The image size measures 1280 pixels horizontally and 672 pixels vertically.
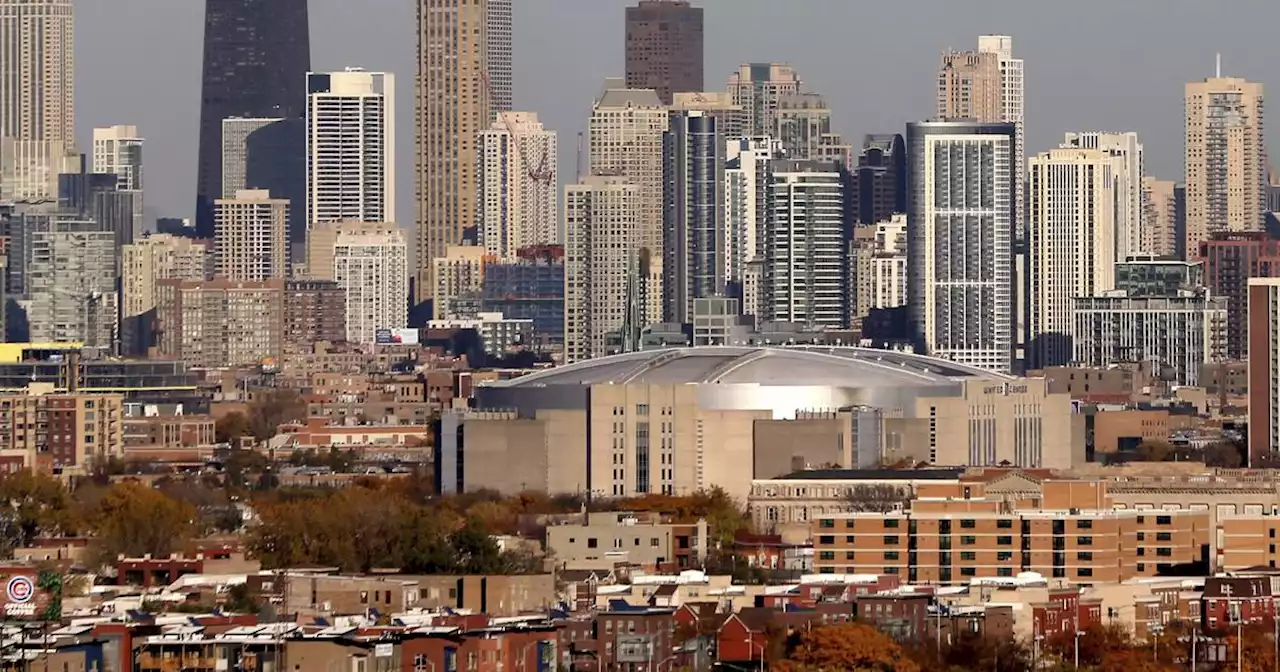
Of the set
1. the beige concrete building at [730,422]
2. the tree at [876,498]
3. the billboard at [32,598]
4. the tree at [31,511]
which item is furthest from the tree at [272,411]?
the billboard at [32,598]

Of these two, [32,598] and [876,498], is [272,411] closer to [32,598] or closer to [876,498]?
[876,498]

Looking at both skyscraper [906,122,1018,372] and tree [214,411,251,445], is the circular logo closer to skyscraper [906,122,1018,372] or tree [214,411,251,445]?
tree [214,411,251,445]

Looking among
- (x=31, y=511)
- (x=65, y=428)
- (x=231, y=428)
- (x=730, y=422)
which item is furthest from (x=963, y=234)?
(x=31, y=511)

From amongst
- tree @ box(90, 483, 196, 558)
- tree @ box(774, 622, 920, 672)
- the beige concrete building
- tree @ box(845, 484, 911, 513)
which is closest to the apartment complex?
tree @ box(845, 484, 911, 513)


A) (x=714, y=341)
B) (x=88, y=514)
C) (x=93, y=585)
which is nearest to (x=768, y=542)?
(x=88, y=514)

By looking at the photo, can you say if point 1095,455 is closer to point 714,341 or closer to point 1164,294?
point 714,341

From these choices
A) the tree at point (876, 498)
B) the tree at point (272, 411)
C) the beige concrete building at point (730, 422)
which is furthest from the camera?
the tree at point (272, 411)

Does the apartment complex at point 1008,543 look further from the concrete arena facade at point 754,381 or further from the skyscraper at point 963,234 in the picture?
the skyscraper at point 963,234
